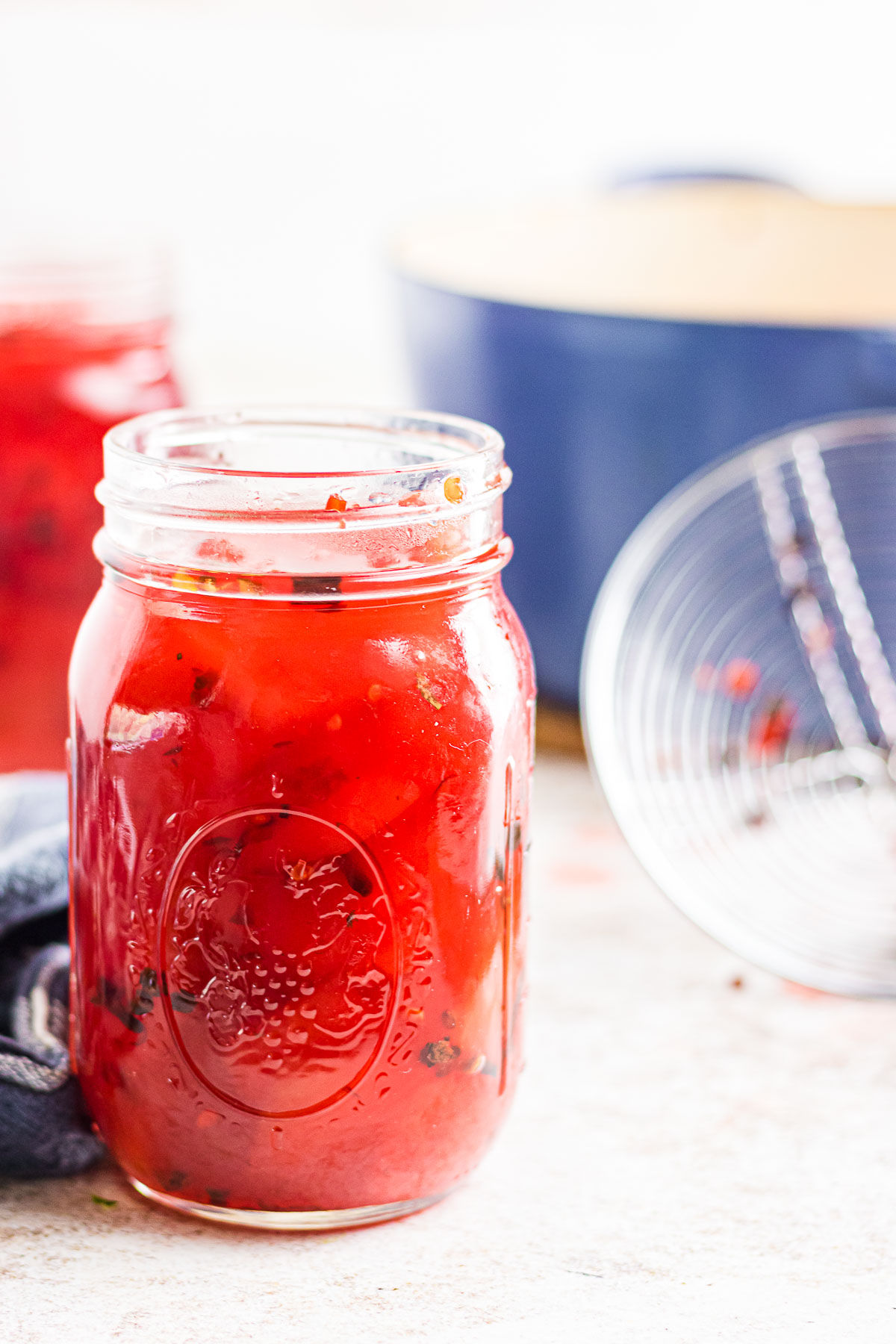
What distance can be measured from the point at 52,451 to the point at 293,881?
1.70ft

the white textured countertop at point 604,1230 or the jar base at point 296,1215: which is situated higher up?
the jar base at point 296,1215

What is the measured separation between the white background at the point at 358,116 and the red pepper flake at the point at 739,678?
1.44 metres

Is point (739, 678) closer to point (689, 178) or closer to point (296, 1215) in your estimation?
point (296, 1215)

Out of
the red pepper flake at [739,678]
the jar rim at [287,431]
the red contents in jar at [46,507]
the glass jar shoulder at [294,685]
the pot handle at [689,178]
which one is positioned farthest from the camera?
the pot handle at [689,178]

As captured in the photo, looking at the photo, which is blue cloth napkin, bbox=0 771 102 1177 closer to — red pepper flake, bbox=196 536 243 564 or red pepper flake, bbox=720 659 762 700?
red pepper flake, bbox=196 536 243 564

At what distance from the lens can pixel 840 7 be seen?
293 cm

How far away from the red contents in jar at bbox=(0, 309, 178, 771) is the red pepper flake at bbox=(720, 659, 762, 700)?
0.51 m

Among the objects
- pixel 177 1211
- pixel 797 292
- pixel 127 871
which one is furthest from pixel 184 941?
pixel 797 292

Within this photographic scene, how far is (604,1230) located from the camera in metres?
0.68

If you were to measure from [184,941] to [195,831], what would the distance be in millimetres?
50

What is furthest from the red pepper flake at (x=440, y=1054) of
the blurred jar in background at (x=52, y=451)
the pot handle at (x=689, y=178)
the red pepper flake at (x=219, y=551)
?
the pot handle at (x=689, y=178)

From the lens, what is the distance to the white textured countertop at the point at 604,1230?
24.1 inches

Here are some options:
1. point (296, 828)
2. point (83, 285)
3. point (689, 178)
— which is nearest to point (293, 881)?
point (296, 828)

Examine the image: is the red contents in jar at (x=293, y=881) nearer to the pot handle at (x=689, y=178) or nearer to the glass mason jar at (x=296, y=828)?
the glass mason jar at (x=296, y=828)
